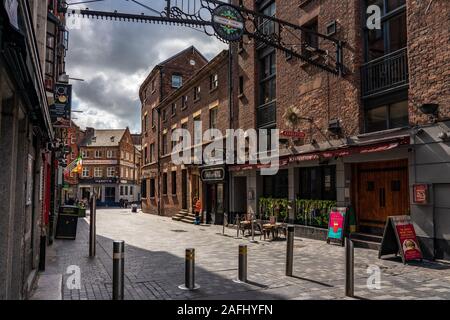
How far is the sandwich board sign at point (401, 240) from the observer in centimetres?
948

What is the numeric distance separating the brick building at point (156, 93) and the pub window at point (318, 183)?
1826 cm

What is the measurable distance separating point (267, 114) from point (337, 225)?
684cm

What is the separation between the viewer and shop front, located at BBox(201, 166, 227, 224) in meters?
20.4

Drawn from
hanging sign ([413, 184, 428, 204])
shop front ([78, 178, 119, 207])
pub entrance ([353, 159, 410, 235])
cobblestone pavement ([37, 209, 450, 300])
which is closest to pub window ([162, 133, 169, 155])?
cobblestone pavement ([37, 209, 450, 300])

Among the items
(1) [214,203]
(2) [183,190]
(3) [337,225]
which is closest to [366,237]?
(3) [337,225]

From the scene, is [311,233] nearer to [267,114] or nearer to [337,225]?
[337,225]

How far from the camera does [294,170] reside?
50.7ft

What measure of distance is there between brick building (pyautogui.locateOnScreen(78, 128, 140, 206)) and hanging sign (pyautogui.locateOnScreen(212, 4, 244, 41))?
179 feet

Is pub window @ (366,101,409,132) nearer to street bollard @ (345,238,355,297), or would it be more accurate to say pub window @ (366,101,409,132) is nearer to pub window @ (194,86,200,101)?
street bollard @ (345,238,355,297)

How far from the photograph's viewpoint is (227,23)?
10.5 meters

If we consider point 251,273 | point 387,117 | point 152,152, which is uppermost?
point 152,152

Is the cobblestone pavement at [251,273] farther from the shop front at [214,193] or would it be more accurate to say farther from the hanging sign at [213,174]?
the shop front at [214,193]

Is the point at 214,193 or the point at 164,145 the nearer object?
the point at 214,193

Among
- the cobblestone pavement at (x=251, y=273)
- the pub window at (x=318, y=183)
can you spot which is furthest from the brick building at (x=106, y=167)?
the cobblestone pavement at (x=251, y=273)
